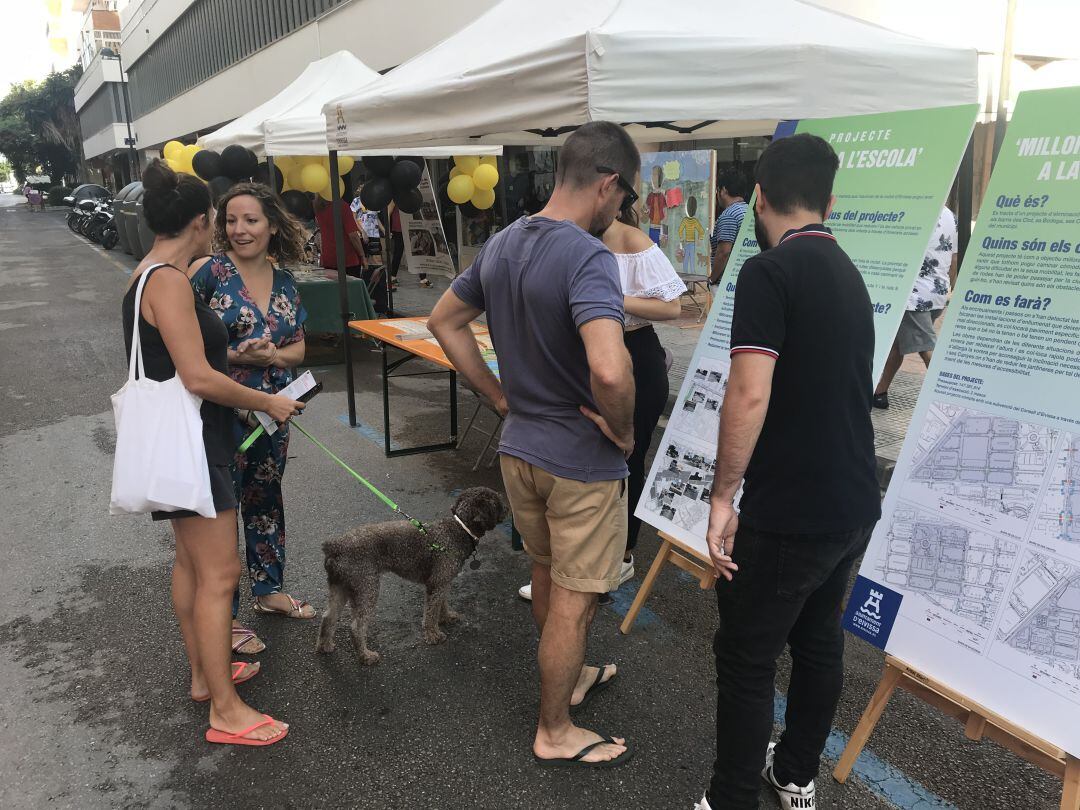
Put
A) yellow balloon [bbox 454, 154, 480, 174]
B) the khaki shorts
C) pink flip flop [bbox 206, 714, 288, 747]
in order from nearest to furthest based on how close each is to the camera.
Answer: the khaki shorts
pink flip flop [bbox 206, 714, 288, 747]
yellow balloon [bbox 454, 154, 480, 174]

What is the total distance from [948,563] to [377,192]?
7307 millimetres

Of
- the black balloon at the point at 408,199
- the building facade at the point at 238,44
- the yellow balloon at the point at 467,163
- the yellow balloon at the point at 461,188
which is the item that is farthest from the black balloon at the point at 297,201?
the building facade at the point at 238,44

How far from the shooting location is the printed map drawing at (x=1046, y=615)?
1.88 meters

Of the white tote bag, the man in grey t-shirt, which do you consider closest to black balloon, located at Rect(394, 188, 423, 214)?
the man in grey t-shirt

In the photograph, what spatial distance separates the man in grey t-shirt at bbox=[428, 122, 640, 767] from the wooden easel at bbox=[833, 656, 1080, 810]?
80cm

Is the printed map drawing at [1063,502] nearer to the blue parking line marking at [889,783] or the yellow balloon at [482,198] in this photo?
the blue parking line marking at [889,783]

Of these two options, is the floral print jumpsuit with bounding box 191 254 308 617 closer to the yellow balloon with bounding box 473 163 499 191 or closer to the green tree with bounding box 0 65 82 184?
the yellow balloon with bounding box 473 163 499 191

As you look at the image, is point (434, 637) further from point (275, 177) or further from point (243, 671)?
point (275, 177)

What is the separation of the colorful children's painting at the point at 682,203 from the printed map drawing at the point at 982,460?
7092 millimetres

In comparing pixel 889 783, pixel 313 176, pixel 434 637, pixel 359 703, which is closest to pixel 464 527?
pixel 434 637

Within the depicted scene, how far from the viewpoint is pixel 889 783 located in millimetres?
2436

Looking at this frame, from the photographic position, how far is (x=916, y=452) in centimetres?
232

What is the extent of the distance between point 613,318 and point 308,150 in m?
6.19

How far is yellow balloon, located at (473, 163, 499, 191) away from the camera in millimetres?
8852
